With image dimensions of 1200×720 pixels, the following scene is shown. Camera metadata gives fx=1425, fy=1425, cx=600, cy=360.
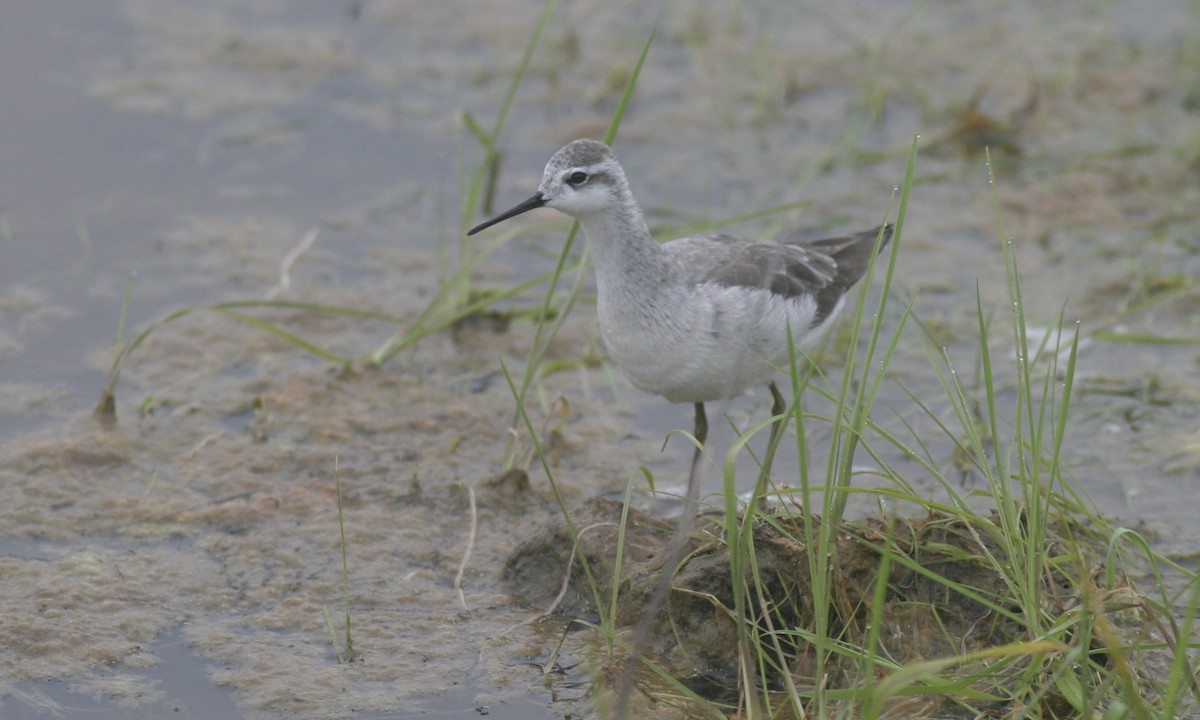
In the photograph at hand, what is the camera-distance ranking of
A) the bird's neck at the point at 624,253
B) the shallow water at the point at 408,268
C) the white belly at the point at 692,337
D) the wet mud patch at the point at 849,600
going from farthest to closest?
1. the bird's neck at the point at 624,253
2. the white belly at the point at 692,337
3. the shallow water at the point at 408,268
4. the wet mud patch at the point at 849,600

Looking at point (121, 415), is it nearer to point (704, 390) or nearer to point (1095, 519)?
point (704, 390)

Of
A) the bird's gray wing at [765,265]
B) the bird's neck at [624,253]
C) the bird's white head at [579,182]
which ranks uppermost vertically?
the bird's white head at [579,182]

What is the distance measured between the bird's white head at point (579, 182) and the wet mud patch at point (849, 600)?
139cm

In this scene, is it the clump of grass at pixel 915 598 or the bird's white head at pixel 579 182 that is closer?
the clump of grass at pixel 915 598

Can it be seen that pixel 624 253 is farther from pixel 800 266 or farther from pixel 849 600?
pixel 849 600

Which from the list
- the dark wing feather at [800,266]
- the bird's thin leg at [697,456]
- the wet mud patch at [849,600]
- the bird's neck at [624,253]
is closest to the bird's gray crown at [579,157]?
the bird's neck at [624,253]

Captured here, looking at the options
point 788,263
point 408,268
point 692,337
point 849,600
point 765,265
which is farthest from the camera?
point 408,268

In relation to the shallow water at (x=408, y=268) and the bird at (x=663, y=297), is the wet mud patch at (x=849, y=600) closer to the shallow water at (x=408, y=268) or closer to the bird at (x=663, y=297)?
the shallow water at (x=408, y=268)

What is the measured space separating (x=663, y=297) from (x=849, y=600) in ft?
5.18

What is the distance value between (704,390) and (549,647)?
1288mm

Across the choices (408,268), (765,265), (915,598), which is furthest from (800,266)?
(408,268)

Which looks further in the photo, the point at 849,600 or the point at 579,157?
the point at 579,157

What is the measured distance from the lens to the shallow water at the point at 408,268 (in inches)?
211

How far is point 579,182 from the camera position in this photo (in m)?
5.86
